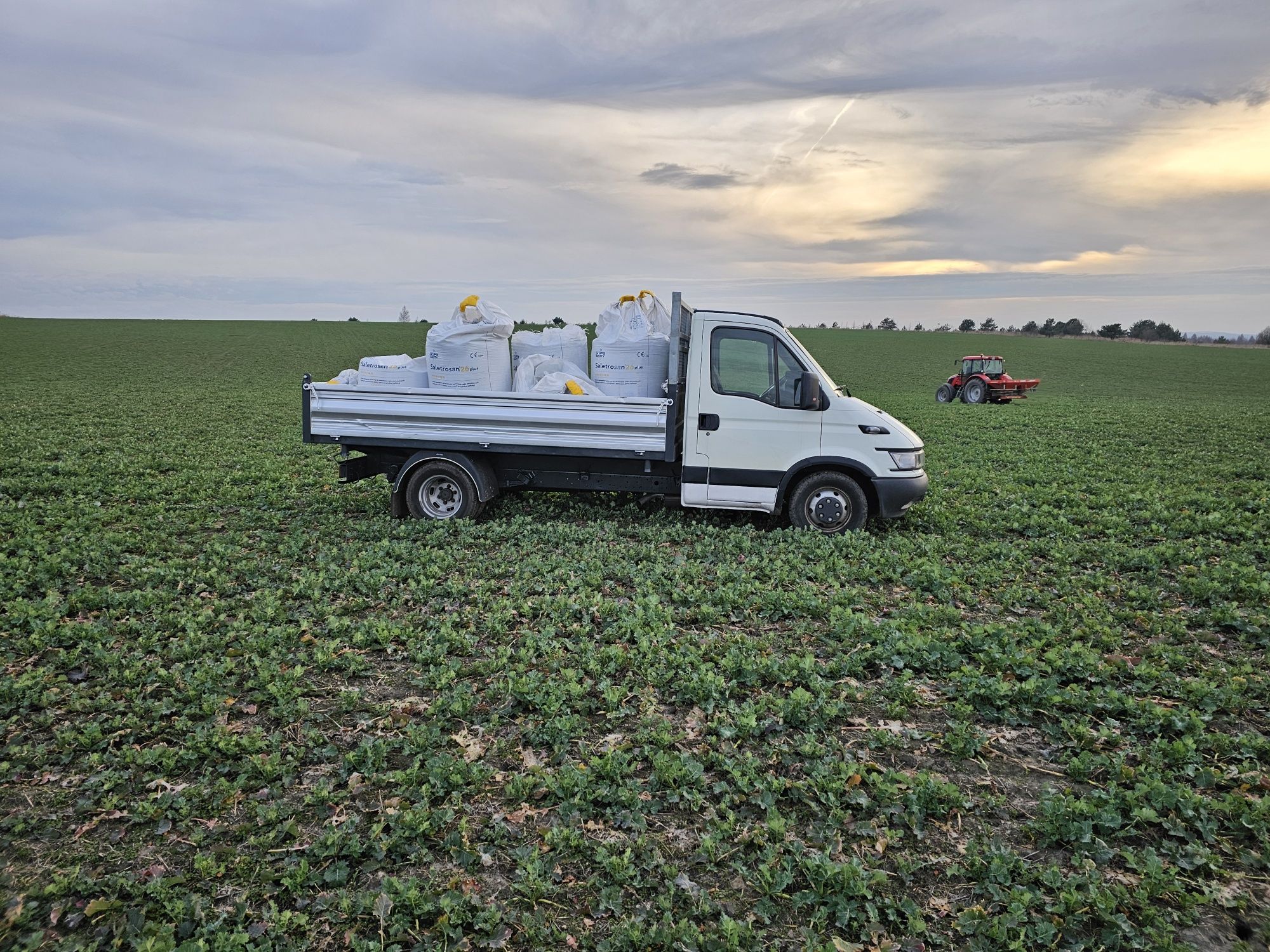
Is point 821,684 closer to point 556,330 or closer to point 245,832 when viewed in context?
point 245,832

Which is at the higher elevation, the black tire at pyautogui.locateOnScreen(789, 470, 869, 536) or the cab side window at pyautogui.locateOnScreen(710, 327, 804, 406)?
the cab side window at pyautogui.locateOnScreen(710, 327, 804, 406)

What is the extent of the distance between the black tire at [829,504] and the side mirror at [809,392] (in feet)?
2.68

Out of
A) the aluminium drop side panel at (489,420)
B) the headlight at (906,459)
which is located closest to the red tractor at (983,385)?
the headlight at (906,459)

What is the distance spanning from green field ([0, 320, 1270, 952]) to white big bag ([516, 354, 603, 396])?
1.65 m

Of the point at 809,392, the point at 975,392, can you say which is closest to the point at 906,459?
the point at 809,392

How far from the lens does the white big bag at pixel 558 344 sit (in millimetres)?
9648

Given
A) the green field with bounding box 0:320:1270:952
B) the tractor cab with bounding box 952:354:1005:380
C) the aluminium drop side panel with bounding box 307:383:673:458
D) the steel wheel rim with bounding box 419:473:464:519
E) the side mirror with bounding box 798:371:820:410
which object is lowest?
the green field with bounding box 0:320:1270:952

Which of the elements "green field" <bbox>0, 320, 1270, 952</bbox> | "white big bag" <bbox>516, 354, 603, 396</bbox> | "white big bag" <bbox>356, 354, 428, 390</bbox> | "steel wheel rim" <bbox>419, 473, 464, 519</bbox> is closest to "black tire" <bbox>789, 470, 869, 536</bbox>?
"green field" <bbox>0, 320, 1270, 952</bbox>

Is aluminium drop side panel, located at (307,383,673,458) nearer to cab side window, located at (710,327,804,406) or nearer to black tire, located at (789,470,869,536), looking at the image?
cab side window, located at (710,327,804,406)

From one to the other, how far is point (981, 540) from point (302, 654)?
24.6 feet

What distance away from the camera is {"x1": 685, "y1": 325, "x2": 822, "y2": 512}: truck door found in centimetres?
891

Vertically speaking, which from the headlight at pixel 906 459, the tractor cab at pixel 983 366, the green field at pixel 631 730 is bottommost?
the green field at pixel 631 730

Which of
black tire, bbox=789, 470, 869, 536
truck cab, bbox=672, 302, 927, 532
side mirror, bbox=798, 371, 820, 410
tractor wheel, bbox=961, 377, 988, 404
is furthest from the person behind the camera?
tractor wheel, bbox=961, 377, 988, 404

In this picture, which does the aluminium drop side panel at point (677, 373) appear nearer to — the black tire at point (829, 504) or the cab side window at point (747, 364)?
the cab side window at point (747, 364)
